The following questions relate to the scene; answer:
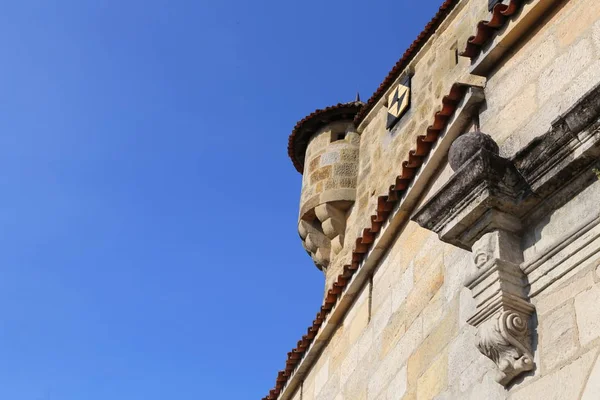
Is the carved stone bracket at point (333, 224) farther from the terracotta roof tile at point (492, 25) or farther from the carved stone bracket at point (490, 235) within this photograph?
the carved stone bracket at point (490, 235)

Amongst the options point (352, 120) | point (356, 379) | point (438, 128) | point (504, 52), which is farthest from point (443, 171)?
point (352, 120)

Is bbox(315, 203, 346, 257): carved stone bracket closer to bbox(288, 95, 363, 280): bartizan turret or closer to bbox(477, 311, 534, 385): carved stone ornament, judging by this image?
bbox(288, 95, 363, 280): bartizan turret

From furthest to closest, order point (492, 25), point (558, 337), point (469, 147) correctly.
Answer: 1. point (492, 25)
2. point (469, 147)
3. point (558, 337)

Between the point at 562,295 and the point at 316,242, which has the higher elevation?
the point at 316,242

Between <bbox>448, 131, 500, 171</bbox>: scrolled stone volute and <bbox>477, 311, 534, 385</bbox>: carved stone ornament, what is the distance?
0.81 metres

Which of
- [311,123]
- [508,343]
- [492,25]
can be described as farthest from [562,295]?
[311,123]

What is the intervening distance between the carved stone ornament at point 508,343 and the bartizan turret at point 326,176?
782 cm

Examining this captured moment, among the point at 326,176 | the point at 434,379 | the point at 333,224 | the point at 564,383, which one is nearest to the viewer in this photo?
the point at 564,383

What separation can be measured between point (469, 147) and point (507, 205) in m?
0.37

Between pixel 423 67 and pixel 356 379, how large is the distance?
6.06 meters

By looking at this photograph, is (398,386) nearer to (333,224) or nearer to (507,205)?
(507,205)

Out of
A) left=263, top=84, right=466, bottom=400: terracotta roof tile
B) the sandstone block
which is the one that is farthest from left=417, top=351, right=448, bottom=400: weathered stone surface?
left=263, top=84, right=466, bottom=400: terracotta roof tile

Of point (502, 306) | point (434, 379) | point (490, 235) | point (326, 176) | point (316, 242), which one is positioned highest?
point (326, 176)

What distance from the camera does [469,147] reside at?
4.08 m
